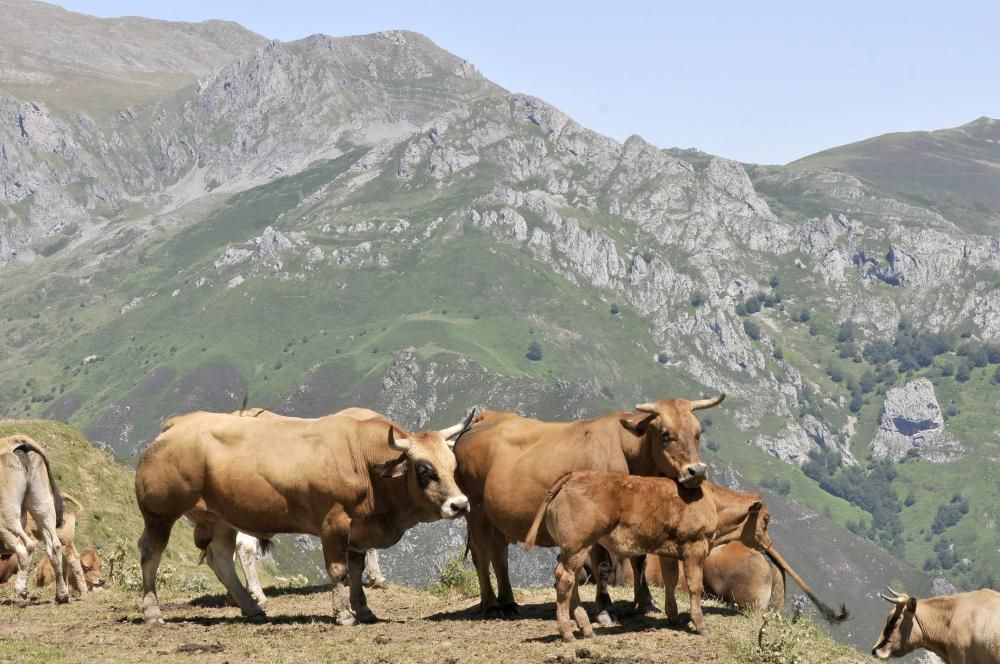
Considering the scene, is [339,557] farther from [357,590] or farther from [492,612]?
[492,612]

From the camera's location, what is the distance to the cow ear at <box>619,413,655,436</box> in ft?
77.6

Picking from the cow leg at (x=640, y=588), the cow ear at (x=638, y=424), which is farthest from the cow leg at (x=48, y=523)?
the cow ear at (x=638, y=424)

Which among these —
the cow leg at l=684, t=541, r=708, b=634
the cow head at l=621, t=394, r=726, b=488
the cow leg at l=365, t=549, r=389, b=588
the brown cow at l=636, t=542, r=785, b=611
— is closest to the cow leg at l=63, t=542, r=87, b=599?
the cow leg at l=365, t=549, r=389, b=588

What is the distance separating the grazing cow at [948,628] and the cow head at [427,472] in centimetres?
928

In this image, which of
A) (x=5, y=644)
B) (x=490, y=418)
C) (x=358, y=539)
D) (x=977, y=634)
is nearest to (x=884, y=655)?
(x=977, y=634)

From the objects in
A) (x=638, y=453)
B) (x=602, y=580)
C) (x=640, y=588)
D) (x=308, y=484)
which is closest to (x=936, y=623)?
(x=640, y=588)

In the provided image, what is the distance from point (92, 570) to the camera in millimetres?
31281

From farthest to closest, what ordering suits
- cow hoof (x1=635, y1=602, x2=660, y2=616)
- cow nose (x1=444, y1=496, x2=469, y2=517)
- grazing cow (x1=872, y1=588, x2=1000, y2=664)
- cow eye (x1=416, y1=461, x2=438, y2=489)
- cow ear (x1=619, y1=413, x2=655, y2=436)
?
grazing cow (x1=872, y1=588, x2=1000, y2=664)
cow hoof (x1=635, y1=602, x2=660, y2=616)
cow ear (x1=619, y1=413, x2=655, y2=436)
cow eye (x1=416, y1=461, x2=438, y2=489)
cow nose (x1=444, y1=496, x2=469, y2=517)

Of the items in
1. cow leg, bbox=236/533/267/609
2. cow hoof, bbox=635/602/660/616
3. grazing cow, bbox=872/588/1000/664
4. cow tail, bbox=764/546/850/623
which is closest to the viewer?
cow hoof, bbox=635/602/660/616

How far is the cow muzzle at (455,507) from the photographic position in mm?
22425

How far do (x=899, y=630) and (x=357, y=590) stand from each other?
448 inches

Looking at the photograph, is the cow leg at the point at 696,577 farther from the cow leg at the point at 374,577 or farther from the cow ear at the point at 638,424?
the cow leg at the point at 374,577

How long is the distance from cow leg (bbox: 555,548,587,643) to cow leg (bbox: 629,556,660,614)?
9.47 feet

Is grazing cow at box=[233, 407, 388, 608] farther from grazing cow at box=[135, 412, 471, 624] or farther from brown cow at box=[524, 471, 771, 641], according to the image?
brown cow at box=[524, 471, 771, 641]
